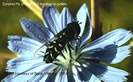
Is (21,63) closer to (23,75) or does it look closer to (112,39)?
(23,75)

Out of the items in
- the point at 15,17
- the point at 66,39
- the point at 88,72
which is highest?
the point at 15,17

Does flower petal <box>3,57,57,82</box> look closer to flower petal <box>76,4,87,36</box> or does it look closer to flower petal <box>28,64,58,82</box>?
flower petal <box>28,64,58,82</box>

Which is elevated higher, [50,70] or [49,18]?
[49,18]

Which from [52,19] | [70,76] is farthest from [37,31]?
[70,76]

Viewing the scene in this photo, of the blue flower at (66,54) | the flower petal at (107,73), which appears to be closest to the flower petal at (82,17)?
the blue flower at (66,54)

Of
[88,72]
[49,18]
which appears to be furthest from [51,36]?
[88,72]

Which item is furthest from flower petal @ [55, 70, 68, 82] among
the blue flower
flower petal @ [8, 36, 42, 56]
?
flower petal @ [8, 36, 42, 56]

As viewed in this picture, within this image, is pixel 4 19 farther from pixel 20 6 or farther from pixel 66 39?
pixel 66 39
